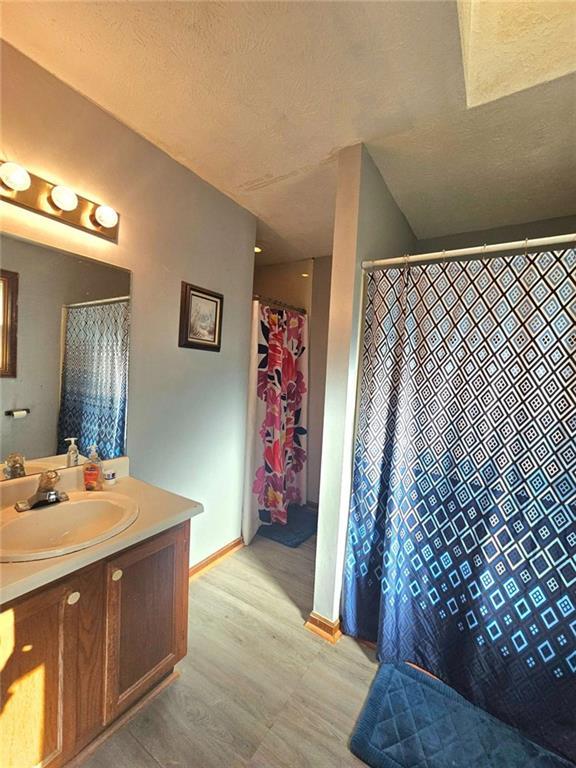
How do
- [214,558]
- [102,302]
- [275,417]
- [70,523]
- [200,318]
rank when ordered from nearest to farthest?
1. [70,523]
2. [102,302]
3. [200,318]
4. [214,558]
5. [275,417]

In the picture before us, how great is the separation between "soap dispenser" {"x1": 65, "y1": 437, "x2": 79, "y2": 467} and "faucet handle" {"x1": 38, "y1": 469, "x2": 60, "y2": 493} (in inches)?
4.6

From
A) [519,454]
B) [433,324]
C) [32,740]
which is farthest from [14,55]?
[519,454]

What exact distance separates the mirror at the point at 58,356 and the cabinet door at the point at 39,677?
57cm

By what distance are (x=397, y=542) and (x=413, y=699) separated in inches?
23.7

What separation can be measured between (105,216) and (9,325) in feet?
2.01

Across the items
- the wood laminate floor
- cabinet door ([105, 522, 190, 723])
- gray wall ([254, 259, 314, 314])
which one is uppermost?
gray wall ([254, 259, 314, 314])

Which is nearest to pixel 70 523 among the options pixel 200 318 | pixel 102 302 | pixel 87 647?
pixel 87 647

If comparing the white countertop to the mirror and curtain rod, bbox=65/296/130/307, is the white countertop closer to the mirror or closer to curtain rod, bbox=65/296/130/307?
the mirror

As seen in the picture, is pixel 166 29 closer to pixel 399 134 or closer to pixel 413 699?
pixel 399 134

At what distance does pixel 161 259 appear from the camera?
68.6 inches

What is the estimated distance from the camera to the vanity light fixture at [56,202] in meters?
1.17

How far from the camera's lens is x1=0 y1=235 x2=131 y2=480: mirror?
123cm

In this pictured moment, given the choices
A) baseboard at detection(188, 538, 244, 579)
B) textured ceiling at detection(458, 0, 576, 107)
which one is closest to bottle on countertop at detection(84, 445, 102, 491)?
baseboard at detection(188, 538, 244, 579)

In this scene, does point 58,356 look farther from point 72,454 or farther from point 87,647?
point 87,647
